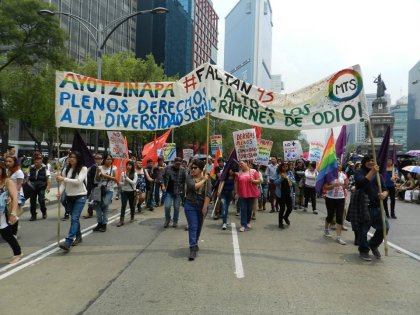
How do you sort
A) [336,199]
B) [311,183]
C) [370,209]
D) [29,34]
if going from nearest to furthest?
[370,209] < [336,199] < [311,183] < [29,34]

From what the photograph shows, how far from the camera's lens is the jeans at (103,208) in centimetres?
880

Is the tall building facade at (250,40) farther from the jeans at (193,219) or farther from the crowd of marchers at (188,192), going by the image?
the jeans at (193,219)

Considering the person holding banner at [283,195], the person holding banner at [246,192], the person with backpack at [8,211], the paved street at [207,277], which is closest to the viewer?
the paved street at [207,277]

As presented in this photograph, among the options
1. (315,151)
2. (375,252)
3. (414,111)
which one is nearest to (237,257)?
(375,252)

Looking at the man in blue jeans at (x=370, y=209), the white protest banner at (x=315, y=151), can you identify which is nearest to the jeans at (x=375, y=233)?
the man in blue jeans at (x=370, y=209)

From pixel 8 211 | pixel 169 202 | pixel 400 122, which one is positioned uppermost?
pixel 400 122

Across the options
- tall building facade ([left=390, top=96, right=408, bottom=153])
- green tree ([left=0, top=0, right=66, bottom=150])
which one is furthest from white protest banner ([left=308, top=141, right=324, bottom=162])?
tall building facade ([left=390, top=96, right=408, bottom=153])

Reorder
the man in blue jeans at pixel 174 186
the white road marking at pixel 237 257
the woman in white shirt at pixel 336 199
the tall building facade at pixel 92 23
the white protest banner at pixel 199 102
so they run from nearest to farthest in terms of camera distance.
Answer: the white road marking at pixel 237 257
the white protest banner at pixel 199 102
the woman in white shirt at pixel 336 199
the man in blue jeans at pixel 174 186
the tall building facade at pixel 92 23

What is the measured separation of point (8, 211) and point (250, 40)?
483 feet

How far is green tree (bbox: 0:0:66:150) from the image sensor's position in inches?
914

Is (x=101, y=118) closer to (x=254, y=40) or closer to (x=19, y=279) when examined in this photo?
(x=19, y=279)

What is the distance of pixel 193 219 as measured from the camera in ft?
22.0

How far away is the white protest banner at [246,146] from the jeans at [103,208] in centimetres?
330

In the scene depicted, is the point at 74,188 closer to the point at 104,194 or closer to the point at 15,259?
the point at 15,259
